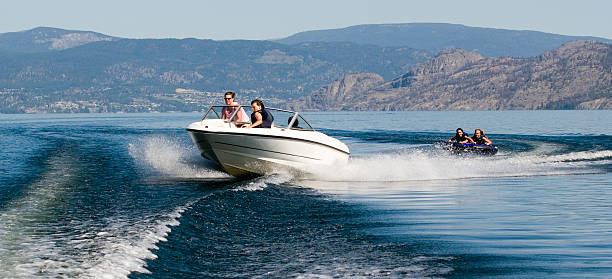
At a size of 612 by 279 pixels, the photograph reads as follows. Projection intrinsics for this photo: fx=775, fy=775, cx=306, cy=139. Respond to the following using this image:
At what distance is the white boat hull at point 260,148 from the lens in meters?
19.2

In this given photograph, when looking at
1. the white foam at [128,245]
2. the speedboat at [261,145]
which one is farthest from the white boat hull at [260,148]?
the white foam at [128,245]

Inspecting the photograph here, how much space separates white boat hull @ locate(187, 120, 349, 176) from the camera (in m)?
19.2

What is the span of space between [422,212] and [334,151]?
7.42 meters

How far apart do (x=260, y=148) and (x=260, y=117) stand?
89cm

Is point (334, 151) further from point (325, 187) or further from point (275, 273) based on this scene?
point (275, 273)

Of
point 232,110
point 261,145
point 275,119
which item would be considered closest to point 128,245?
point 261,145

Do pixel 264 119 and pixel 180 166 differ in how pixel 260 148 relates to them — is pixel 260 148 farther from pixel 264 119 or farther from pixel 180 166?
pixel 180 166

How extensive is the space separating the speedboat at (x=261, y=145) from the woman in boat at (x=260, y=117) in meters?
0.13

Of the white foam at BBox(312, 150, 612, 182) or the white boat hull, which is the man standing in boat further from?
the white foam at BBox(312, 150, 612, 182)

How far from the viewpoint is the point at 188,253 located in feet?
33.1

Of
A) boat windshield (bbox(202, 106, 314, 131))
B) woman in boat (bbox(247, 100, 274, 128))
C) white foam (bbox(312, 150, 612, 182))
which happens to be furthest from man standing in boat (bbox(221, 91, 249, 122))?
white foam (bbox(312, 150, 612, 182))

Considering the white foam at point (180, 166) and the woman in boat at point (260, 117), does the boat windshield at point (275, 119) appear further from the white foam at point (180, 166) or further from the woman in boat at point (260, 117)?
the white foam at point (180, 166)

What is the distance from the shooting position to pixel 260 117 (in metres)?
19.1

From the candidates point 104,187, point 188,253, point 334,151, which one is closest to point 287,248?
point 188,253
